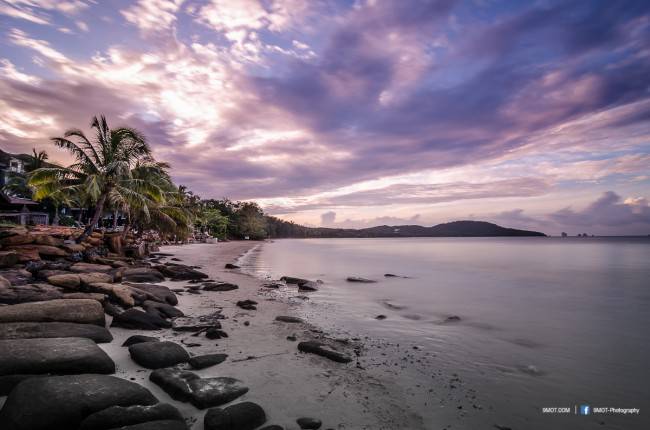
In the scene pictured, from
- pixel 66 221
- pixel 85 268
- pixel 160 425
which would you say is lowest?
pixel 160 425

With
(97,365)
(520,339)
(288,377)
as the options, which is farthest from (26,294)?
(520,339)

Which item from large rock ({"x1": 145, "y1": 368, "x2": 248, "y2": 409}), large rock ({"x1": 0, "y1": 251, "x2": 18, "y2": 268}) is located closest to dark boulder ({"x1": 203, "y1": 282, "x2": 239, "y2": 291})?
large rock ({"x1": 0, "y1": 251, "x2": 18, "y2": 268})

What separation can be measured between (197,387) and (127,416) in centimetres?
96

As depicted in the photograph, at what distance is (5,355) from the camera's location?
3.86 metres

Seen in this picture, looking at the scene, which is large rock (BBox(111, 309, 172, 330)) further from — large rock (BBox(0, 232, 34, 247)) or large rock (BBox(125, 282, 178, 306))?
large rock (BBox(0, 232, 34, 247))

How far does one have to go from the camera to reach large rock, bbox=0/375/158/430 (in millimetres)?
2982

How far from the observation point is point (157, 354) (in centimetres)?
492

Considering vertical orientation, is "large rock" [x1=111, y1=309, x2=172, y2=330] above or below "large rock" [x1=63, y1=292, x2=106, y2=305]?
below

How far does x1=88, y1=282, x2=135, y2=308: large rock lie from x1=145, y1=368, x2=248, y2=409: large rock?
409 cm

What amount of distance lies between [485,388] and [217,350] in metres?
4.62

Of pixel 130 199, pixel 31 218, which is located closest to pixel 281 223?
pixel 31 218

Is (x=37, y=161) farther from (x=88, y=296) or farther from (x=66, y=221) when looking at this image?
(x=88, y=296)

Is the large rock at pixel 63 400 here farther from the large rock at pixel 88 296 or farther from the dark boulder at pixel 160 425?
the large rock at pixel 88 296

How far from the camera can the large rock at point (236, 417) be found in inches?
134
